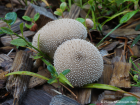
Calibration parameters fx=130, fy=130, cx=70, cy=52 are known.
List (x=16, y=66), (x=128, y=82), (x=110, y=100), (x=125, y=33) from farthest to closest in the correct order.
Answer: (x=125, y=33) → (x=16, y=66) → (x=128, y=82) → (x=110, y=100)

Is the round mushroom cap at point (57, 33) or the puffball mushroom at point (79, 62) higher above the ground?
the round mushroom cap at point (57, 33)

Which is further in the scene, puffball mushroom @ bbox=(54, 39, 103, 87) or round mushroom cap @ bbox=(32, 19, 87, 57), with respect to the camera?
round mushroom cap @ bbox=(32, 19, 87, 57)

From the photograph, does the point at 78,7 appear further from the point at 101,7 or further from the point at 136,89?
the point at 136,89

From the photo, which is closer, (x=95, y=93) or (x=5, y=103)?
(x=5, y=103)

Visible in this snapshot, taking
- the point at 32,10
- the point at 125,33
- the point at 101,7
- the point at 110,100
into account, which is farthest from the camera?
the point at 101,7

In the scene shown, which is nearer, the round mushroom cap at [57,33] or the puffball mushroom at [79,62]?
the puffball mushroom at [79,62]

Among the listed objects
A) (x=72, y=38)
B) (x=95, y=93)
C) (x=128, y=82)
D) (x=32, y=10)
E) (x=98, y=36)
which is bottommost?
(x=95, y=93)

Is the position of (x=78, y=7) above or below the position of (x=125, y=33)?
above

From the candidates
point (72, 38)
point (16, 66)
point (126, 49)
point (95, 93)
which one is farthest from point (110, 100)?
point (16, 66)
